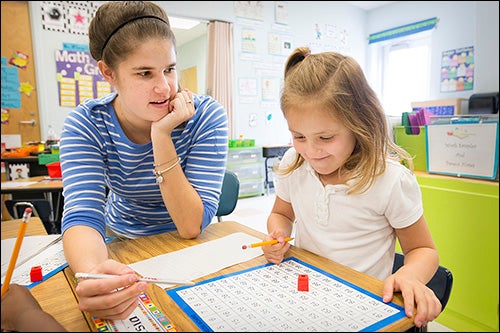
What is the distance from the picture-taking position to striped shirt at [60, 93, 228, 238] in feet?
2.60

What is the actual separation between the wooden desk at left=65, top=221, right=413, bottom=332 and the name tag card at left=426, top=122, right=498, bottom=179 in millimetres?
1067

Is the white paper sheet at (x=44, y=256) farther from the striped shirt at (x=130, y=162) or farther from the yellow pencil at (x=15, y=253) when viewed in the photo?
the yellow pencil at (x=15, y=253)

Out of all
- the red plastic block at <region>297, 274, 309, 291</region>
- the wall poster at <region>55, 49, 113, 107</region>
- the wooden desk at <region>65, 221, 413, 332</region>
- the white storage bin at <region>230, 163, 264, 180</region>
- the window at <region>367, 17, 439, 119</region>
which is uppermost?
the window at <region>367, 17, 439, 119</region>

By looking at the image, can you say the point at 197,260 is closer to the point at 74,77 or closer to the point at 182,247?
the point at 182,247

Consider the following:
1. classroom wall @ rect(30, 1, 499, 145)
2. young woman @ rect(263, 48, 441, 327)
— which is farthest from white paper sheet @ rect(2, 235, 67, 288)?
classroom wall @ rect(30, 1, 499, 145)

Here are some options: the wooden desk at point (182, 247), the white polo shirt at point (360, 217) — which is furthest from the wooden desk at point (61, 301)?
the white polo shirt at point (360, 217)

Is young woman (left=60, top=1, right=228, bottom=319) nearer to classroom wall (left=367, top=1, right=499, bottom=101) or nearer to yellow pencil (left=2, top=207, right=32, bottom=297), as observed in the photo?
yellow pencil (left=2, top=207, right=32, bottom=297)

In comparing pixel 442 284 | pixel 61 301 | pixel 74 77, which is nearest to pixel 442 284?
pixel 442 284

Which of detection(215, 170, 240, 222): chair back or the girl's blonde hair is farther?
detection(215, 170, 240, 222): chair back

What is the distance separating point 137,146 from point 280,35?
4173mm

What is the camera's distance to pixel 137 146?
880 mm

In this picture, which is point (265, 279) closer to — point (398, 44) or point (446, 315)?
point (446, 315)

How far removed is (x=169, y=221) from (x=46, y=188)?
1.14m

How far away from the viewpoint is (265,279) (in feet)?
1.86
